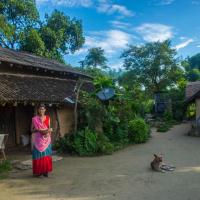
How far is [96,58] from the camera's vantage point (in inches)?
1716

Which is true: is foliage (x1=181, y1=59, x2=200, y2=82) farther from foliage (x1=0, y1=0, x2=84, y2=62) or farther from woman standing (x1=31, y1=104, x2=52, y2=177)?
woman standing (x1=31, y1=104, x2=52, y2=177)

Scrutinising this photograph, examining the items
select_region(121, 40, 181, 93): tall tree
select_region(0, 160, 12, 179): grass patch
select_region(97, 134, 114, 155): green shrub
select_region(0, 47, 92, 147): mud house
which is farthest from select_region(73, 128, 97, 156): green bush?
select_region(121, 40, 181, 93): tall tree

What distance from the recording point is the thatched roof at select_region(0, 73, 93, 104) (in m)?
12.0

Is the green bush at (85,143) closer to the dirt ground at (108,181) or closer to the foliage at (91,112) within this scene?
→ the dirt ground at (108,181)

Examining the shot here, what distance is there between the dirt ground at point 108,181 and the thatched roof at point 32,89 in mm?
2947

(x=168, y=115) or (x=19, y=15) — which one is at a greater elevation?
(x=19, y=15)

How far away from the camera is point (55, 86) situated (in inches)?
615

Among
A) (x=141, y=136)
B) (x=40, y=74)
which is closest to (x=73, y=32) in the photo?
(x=40, y=74)

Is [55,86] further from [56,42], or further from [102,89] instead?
[56,42]

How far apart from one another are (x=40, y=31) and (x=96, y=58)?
50.3 feet

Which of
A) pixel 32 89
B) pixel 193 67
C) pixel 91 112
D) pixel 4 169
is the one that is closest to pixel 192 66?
pixel 193 67

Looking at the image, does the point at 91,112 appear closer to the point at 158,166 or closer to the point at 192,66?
the point at 158,166

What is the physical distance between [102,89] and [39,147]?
7339mm

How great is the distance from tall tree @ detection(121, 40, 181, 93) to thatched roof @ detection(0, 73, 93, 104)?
20.8 meters
